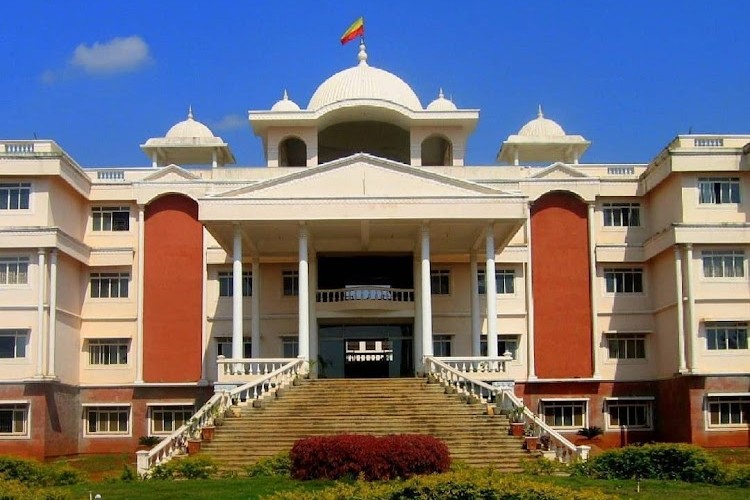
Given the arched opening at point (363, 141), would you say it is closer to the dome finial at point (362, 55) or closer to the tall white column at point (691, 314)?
the dome finial at point (362, 55)

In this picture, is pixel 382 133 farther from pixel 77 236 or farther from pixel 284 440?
pixel 284 440

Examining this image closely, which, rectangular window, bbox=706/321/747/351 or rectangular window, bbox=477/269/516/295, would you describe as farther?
rectangular window, bbox=477/269/516/295

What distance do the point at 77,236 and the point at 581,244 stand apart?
59.4ft

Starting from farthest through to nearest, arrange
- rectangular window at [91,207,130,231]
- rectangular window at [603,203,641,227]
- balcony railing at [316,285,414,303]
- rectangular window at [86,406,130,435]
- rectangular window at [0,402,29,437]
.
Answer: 1. rectangular window at [603,203,641,227]
2. rectangular window at [91,207,130,231]
3. rectangular window at [86,406,130,435]
4. balcony railing at [316,285,414,303]
5. rectangular window at [0,402,29,437]

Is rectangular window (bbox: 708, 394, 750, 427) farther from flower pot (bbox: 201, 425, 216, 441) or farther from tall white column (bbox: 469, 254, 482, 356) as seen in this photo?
flower pot (bbox: 201, 425, 216, 441)

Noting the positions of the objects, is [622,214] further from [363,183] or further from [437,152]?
[363,183]

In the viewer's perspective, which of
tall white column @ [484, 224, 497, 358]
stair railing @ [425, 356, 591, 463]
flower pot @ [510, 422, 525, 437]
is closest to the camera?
stair railing @ [425, 356, 591, 463]

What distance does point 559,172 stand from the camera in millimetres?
38750

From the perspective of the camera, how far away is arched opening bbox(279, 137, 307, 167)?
40.3 meters

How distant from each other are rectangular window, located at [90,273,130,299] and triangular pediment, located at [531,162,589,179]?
603 inches

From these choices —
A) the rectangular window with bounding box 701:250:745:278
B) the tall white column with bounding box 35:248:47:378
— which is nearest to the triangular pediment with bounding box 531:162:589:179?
the rectangular window with bounding box 701:250:745:278

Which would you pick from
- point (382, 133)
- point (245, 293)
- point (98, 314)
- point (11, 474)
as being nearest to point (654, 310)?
point (382, 133)

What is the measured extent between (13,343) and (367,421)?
14004 millimetres

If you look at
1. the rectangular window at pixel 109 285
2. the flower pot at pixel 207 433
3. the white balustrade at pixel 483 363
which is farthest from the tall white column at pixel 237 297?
the rectangular window at pixel 109 285
